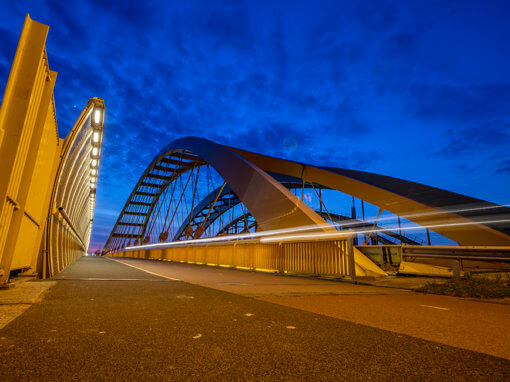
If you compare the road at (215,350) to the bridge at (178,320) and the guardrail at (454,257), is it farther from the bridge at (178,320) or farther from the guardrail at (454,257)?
the guardrail at (454,257)

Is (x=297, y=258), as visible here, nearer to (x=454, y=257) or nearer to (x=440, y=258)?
(x=440, y=258)

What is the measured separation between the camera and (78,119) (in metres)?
6.72

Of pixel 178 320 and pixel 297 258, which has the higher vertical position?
pixel 297 258

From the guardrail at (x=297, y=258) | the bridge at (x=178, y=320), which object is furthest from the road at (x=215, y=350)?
the guardrail at (x=297, y=258)

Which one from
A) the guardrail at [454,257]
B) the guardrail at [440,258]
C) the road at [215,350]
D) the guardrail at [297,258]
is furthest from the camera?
the guardrail at [297,258]

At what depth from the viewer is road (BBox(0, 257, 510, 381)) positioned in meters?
1.44

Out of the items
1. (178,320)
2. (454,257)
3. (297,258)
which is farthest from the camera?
(297,258)

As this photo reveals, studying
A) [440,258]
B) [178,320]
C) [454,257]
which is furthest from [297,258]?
[178,320]

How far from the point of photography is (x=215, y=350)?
70.2 inches

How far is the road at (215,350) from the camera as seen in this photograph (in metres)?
1.44

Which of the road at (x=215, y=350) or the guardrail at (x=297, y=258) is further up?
the guardrail at (x=297, y=258)

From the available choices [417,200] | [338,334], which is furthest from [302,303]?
[417,200]

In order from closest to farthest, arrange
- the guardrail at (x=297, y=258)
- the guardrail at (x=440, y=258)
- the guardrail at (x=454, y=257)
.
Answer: the guardrail at (x=454, y=257) < the guardrail at (x=440, y=258) < the guardrail at (x=297, y=258)

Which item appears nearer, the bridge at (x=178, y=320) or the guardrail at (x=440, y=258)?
the bridge at (x=178, y=320)
